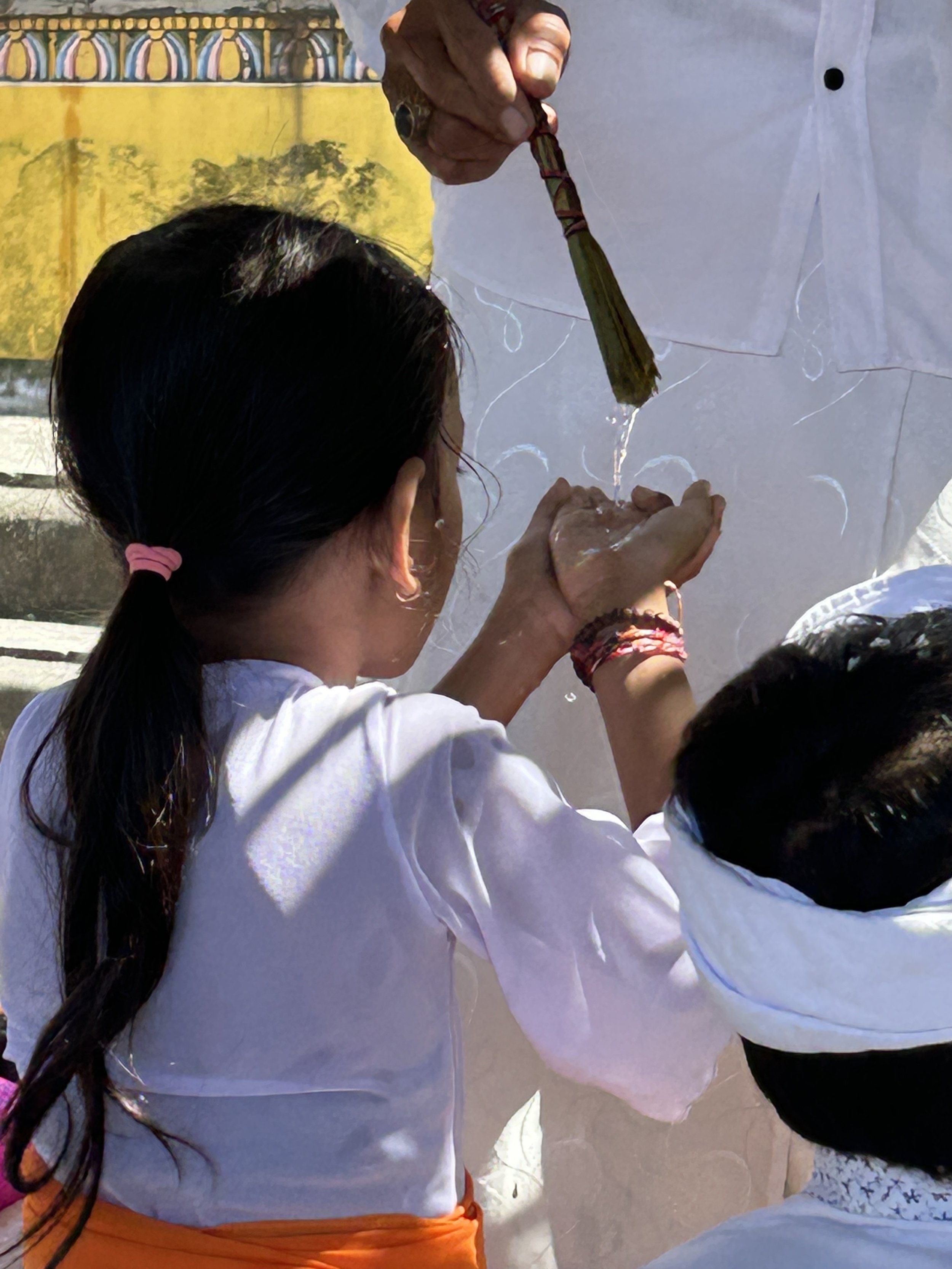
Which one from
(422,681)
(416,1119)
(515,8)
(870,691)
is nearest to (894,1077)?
(870,691)

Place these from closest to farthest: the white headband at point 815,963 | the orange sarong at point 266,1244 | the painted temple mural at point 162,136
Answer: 1. the white headband at point 815,963
2. the orange sarong at point 266,1244
3. the painted temple mural at point 162,136

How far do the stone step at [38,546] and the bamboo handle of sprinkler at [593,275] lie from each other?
3443 millimetres

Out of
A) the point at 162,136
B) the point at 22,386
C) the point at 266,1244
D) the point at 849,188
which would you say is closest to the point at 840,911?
the point at 266,1244

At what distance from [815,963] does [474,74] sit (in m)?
0.94

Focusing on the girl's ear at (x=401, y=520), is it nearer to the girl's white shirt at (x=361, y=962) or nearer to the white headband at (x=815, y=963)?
the girl's white shirt at (x=361, y=962)

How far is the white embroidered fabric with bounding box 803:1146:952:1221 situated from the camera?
0.92 meters

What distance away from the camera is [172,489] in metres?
1.14

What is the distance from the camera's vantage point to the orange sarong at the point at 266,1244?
1.06m

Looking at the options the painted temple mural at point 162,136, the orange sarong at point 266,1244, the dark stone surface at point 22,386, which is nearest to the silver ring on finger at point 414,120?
the orange sarong at point 266,1244

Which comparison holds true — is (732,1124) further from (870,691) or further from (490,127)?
(490,127)

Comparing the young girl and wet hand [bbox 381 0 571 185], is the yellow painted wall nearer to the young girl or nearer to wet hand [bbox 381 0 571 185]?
wet hand [bbox 381 0 571 185]

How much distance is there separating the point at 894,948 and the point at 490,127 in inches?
35.9

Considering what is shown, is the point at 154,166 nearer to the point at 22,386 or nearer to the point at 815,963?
the point at 22,386

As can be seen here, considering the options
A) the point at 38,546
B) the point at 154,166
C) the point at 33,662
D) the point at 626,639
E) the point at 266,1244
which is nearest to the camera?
the point at 266,1244
